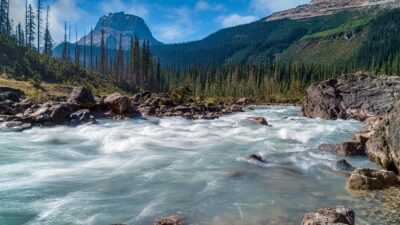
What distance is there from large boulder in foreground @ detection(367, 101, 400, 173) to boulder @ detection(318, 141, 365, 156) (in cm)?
112

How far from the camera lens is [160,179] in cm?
1602

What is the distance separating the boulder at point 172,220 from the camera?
33.9 feet

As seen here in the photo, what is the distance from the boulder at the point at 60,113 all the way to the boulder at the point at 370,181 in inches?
1010

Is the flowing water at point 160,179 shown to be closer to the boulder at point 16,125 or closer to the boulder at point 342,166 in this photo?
the boulder at point 342,166

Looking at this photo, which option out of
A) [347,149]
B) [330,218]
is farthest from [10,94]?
[330,218]

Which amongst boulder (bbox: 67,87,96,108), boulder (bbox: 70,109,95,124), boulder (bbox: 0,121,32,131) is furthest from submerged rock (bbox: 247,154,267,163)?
boulder (bbox: 67,87,96,108)

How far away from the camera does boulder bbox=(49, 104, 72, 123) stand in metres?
31.9

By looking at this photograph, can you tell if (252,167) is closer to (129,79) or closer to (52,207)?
(52,207)

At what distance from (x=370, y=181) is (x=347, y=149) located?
7.56 metres

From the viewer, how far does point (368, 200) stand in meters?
12.4

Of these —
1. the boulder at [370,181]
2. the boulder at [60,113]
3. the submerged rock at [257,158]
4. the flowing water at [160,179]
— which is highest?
the boulder at [60,113]

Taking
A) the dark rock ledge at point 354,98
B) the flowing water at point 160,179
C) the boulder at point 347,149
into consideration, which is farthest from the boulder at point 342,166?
the dark rock ledge at point 354,98

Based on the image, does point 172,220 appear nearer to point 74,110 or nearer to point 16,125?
point 16,125

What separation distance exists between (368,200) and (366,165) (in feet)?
22.2
